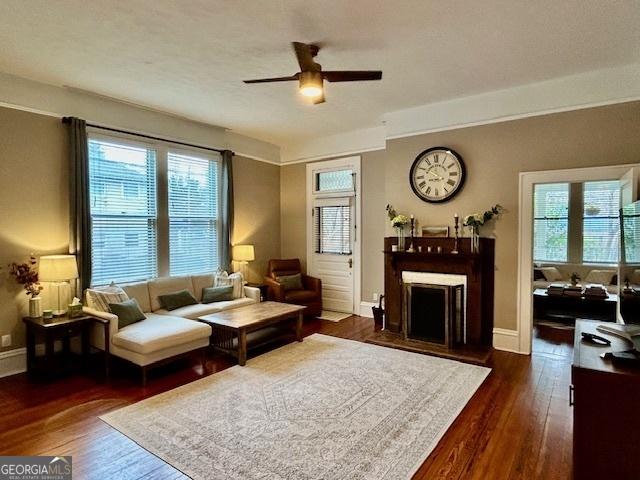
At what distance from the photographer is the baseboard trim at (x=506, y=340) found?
14.2 feet

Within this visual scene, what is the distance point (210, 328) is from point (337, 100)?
3.10 m

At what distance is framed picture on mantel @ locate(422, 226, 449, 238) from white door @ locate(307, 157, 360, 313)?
1.45m

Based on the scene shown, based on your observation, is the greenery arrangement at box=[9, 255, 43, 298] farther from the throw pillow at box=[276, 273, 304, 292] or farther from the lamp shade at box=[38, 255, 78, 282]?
the throw pillow at box=[276, 273, 304, 292]

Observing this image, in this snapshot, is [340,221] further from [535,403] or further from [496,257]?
[535,403]

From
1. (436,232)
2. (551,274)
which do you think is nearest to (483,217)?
(436,232)

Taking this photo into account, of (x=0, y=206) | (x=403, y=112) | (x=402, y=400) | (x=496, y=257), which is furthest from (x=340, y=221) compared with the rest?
(x=0, y=206)

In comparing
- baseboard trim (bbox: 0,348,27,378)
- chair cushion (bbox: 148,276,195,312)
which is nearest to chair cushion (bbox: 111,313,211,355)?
chair cushion (bbox: 148,276,195,312)

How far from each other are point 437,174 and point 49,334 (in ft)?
15.5

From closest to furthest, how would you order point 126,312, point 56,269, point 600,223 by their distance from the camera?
point 56,269 < point 126,312 < point 600,223

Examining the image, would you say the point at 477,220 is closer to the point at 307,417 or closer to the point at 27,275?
the point at 307,417

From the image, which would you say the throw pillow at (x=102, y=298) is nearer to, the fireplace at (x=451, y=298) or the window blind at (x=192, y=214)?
the window blind at (x=192, y=214)

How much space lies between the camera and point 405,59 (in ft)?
11.1

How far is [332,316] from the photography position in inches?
240

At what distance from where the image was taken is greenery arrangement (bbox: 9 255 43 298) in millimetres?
3643
